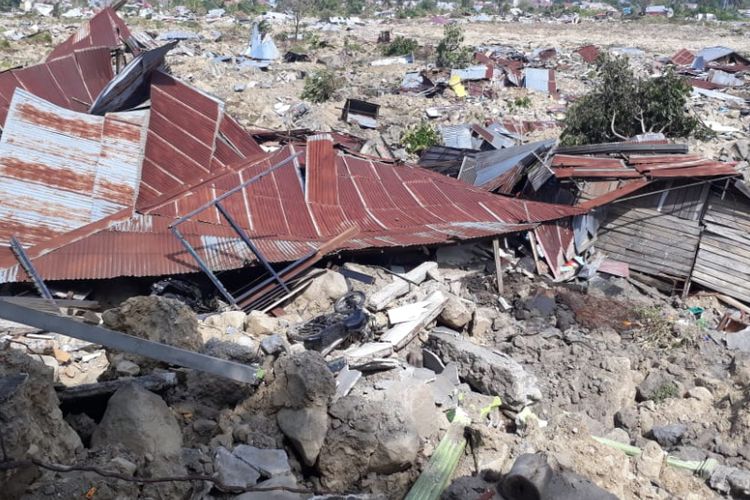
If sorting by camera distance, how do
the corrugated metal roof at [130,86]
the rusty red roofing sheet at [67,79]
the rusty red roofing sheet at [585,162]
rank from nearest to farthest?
the corrugated metal roof at [130,86], the rusty red roofing sheet at [67,79], the rusty red roofing sheet at [585,162]

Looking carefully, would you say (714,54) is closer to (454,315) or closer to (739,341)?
(739,341)

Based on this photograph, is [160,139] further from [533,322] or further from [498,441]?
[498,441]

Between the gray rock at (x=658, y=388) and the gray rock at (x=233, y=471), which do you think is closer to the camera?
the gray rock at (x=233, y=471)

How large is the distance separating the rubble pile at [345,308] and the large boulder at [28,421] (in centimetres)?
2

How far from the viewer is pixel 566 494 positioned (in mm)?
4254

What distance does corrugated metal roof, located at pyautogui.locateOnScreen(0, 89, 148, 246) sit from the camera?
7078 mm

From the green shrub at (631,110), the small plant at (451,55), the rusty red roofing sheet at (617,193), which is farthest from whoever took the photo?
the small plant at (451,55)

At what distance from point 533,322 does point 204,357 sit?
4.70 meters

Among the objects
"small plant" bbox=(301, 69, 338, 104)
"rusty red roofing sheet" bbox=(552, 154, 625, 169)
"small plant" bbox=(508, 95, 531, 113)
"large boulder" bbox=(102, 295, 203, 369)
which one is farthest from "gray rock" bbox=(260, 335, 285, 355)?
"small plant" bbox=(508, 95, 531, 113)

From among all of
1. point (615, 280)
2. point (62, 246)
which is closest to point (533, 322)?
point (615, 280)

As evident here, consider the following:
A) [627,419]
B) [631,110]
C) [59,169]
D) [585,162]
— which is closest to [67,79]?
[59,169]

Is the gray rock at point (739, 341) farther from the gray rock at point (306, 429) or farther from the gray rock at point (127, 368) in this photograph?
the gray rock at point (127, 368)

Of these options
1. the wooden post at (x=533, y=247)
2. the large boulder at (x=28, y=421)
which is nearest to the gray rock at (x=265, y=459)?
the large boulder at (x=28, y=421)

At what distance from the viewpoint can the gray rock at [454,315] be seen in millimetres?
6918
